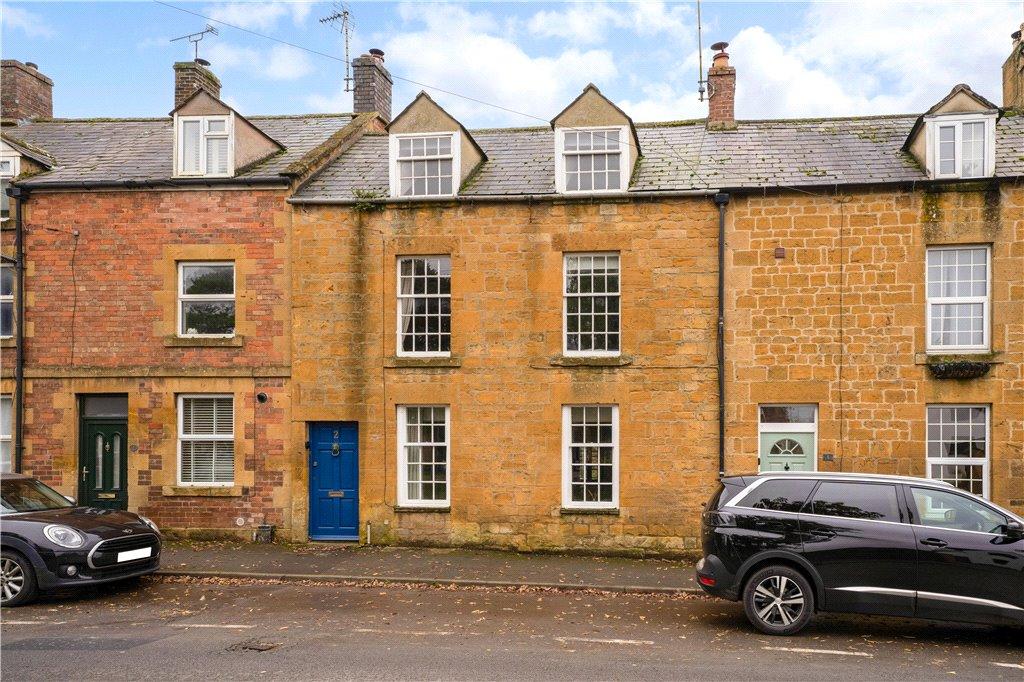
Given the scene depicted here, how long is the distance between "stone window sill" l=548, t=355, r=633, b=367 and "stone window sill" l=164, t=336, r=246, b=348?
6063 mm

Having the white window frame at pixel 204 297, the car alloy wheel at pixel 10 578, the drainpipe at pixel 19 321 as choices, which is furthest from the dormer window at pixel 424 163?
the car alloy wheel at pixel 10 578

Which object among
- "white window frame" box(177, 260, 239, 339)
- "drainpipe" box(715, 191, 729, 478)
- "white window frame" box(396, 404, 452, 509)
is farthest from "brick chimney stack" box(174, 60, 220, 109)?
"drainpipe" box(715, 191, 729, 478)

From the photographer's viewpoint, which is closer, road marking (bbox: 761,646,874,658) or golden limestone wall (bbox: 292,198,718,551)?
road marking (bbox: 761,646,874,658)

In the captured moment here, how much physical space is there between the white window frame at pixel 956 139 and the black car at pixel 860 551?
726 cm

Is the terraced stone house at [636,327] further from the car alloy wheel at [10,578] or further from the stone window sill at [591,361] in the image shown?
the car alloy wheel at [10,578]

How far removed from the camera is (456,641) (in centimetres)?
866

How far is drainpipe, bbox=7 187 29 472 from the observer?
598 inches

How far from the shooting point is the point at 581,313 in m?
14.5

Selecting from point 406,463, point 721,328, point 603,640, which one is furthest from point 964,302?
point 406,463

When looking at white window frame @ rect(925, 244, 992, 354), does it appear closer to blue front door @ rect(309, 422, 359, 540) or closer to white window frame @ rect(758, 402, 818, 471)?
white window frame @ rect(758, 402, 818, 471)

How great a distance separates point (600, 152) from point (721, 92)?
13.3 feet

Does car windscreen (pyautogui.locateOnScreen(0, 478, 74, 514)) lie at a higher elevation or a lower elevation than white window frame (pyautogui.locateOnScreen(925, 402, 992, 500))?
lower

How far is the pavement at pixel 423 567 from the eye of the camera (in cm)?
1183

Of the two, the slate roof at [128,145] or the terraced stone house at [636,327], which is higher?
the slate roof at [128,145]
